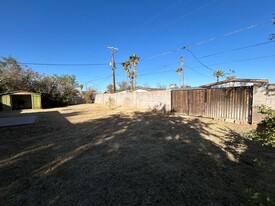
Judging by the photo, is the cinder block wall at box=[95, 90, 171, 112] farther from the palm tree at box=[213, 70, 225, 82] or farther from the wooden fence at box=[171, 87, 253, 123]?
the palm tree at box=[213, 70, 225, 82]

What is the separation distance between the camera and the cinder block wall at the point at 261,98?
5.93 metres

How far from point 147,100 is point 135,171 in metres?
9.95

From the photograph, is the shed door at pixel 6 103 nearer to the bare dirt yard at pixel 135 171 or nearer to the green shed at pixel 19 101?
the green shed at pixel 19 101

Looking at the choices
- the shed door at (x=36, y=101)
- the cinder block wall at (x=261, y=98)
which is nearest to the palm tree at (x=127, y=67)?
the shed door at (x=36, y=101)

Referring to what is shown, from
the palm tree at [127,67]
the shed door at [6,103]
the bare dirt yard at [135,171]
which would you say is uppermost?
the palm tree at [127,67]

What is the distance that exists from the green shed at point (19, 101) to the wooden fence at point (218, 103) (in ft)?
52.9

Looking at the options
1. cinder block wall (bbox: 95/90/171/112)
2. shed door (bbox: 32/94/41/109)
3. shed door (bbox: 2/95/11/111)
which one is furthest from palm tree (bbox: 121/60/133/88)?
shed door (bbox: 2/95/11/111)

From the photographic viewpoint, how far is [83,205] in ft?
6.75

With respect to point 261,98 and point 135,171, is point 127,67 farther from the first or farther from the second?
point 135,171

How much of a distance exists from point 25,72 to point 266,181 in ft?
77.9

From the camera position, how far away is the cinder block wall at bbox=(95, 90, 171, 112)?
1067 cm

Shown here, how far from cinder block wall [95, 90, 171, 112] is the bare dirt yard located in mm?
5921

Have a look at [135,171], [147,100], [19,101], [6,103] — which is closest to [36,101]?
[19,101]

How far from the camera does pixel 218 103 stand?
25.0 ft
